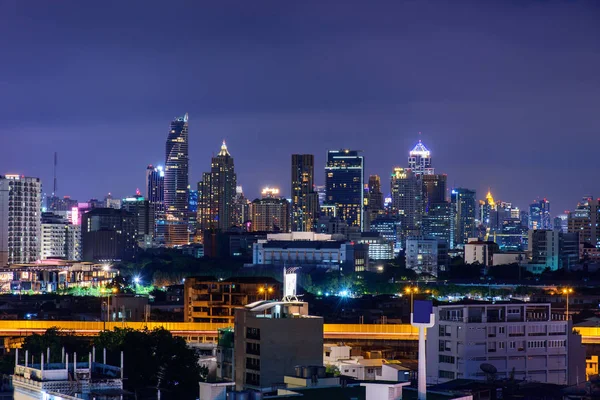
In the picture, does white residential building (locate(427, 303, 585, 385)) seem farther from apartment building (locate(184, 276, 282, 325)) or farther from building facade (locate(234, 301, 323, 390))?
apartment building (locate(184, 276, 282, 325))

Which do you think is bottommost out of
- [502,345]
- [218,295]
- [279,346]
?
[502,345]

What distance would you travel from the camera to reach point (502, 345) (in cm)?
7075

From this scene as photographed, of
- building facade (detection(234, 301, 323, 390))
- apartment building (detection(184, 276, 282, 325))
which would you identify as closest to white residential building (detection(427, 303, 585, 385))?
building facade (detection(234, 301, 323, 390))

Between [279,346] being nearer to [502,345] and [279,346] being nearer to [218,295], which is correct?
[502,345]

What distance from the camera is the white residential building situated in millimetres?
69250

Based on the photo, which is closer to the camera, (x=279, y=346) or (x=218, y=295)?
(x=279, y=346)

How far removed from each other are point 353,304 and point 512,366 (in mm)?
84011

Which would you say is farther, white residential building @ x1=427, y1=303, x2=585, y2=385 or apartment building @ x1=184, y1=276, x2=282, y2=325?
apartment building @ x1=184, y1=276, x2=282, y2=325

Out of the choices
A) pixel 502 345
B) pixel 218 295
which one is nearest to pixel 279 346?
pixel 502 345

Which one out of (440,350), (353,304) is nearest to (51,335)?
(440,350)

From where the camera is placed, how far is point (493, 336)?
70.6m

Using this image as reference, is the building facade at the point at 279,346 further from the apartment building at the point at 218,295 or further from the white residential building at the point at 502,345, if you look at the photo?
the apartment building at the point at 218,295

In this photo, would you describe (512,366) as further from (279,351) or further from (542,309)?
(279,351)

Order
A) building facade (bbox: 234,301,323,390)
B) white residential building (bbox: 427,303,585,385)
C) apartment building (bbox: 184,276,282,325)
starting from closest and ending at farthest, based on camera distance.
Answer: building facade (bbox: 234,301,323,390) → white residential building (bbox: 427,303,585,385) → apartment building (bbox: 184,276,282,325)
